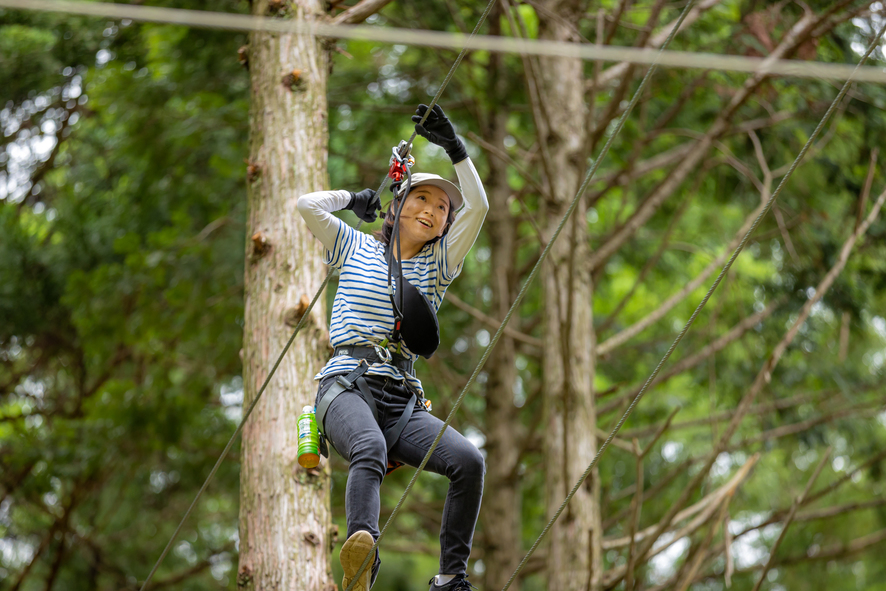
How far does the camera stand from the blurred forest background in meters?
5.92

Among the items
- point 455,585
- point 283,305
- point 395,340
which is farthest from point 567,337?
point 455,585

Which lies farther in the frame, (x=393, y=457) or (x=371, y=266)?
(x=371, y=266)

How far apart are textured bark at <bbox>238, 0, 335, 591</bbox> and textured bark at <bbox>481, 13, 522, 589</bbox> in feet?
9.34

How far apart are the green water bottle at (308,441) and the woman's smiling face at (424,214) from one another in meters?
0.74

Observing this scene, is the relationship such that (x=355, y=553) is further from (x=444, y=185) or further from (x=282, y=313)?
(x=282, y=313)

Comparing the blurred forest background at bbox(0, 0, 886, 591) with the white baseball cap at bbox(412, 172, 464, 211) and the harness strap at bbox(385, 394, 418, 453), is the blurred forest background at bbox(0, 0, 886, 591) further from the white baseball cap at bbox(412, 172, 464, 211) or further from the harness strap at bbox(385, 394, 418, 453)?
the harness strap at bbox(385, 394, 418, 453)

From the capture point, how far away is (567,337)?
4.72 meters

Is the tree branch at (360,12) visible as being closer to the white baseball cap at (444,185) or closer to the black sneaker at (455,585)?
the white baseball cap at (444,185)

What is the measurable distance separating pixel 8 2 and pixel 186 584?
27.4 ft

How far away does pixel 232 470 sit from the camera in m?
7.95

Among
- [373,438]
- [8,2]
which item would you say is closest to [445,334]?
[373,438]

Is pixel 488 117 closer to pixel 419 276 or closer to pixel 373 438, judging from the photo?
pixel 419 276

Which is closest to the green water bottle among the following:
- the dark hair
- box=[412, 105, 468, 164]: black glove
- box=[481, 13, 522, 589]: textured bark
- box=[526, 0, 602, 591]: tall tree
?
the dark hair

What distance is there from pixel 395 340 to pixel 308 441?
46cm
